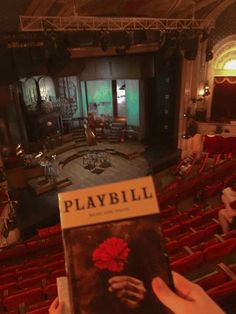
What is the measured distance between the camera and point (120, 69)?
13.6 metres

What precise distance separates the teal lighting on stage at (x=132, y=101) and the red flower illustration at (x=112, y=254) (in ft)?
44.5

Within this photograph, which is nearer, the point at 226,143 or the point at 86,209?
the point at 86,209

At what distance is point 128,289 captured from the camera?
4.41ft

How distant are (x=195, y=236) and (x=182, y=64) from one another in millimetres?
9149

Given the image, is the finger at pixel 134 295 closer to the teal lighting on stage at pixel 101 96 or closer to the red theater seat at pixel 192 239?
the red theater seat at pixel 192 239

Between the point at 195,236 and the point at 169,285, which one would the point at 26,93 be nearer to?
the point at 195,236

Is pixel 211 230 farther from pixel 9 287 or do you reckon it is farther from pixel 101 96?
pixel 101 96

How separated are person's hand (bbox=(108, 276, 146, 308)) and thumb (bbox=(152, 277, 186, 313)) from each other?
0.07 metres

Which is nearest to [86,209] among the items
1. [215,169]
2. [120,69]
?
[215,169]

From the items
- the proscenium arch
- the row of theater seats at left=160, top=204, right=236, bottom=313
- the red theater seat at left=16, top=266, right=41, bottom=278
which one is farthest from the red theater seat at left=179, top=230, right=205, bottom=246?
the proscenium arch

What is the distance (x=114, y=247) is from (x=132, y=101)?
14007 millimetres

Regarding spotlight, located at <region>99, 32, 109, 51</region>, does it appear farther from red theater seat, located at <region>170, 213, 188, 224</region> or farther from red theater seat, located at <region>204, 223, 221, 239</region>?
red theater seat, located at <region>204, 223, 221, 239</region>

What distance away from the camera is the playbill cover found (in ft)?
4.39

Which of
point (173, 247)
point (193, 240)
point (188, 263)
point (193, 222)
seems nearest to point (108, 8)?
point (193, 222)
